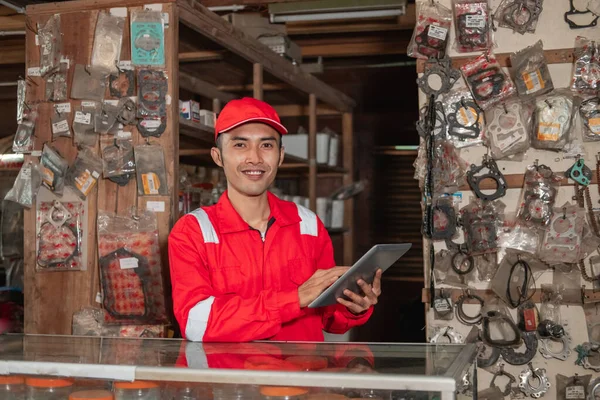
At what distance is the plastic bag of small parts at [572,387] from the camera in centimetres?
293

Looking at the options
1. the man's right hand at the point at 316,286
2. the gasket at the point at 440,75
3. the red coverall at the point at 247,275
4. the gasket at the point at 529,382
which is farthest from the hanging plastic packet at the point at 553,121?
the man's right hand at the point at 316,286

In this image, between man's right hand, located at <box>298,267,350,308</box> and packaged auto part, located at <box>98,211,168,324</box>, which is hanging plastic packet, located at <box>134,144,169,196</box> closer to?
packaged auto part, located at <box>98,211,168,324</box>

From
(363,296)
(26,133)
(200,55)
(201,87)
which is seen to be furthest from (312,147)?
(363,296)

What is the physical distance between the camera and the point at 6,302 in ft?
16.2

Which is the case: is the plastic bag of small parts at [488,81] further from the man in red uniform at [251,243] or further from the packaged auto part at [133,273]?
the packaged auto part at [133,273]

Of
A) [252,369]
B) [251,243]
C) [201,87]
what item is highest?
[201,87]

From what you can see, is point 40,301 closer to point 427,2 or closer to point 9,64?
point 427,2

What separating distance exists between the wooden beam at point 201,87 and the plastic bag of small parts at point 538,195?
241cm

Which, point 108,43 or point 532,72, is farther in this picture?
point 108,43

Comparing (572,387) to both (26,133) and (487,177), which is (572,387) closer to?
(487,177)

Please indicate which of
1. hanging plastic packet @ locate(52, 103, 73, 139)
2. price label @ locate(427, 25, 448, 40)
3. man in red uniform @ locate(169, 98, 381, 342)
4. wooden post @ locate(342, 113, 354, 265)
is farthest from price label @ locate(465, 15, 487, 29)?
wooden post @ locate(342, 113, 354, 265)

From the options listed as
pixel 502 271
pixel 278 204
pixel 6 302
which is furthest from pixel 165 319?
pixel 6 302

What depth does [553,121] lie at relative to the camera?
2943 mm

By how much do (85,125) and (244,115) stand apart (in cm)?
131
